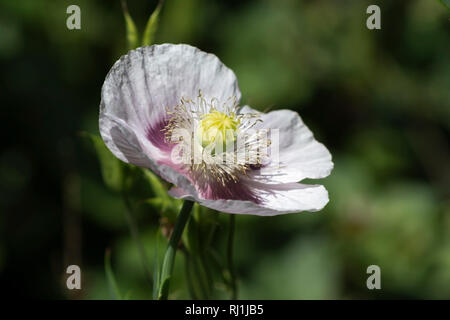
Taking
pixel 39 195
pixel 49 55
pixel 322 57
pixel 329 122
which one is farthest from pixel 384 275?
pixel 49 55

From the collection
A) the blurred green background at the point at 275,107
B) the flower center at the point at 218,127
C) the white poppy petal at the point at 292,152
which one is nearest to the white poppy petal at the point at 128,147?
the flower center at the point at 218,127

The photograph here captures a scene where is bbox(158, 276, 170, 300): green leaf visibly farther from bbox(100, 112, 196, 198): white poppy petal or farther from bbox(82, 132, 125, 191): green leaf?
bbox(82, 132, 125, 191): green leaf

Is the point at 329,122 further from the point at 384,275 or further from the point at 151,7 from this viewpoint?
the point at 151,7

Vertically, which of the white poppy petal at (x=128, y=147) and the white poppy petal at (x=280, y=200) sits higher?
the white poppy petal at (x=128, y=147)

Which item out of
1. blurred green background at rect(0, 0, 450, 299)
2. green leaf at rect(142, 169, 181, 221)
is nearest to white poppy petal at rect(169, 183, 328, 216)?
green leaf at rect(142, 169, 181, 221)

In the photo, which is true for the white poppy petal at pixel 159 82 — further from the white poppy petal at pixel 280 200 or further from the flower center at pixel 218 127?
the white poppy petal at pixel 280 200

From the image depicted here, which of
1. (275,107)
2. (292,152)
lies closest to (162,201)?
(292,152)
